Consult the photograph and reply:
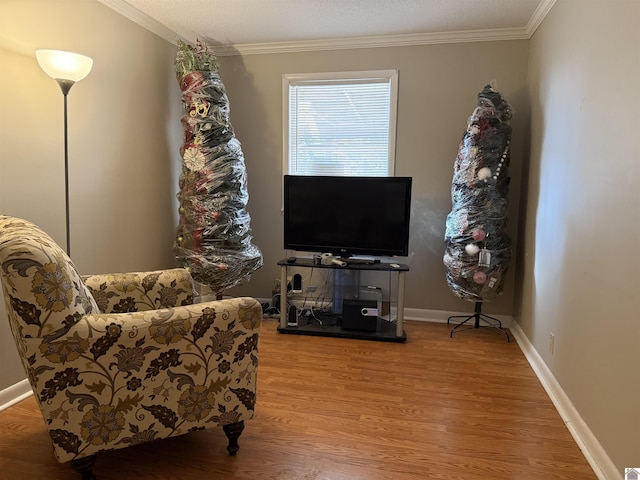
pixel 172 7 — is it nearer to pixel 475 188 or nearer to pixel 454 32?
pixel 454 32

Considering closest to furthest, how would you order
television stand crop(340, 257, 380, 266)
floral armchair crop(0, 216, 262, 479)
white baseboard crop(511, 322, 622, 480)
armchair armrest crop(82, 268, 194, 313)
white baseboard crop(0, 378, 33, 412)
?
floral armchair crop(0, 216, 262, 479) → white baseboard crop(511, 322, 622, 480) → armchair armrest crop(82, 268, 194, 313) → white baseboard crop(0, 378, 33, 412) → television stand crop(340, 257, 380, 266)

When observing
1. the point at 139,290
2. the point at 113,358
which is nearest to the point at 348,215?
the point at 139,290

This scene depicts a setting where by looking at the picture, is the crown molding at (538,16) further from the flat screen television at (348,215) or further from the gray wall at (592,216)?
the flat screen television at (348,215)

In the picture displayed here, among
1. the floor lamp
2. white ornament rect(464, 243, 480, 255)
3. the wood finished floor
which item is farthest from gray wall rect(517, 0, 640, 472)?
the floor lamp

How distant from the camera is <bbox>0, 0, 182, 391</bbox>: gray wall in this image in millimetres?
2344

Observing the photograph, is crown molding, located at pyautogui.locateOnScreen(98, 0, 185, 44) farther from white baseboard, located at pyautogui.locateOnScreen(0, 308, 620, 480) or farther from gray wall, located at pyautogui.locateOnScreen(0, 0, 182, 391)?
white baseboard, located at pyautogui.locateOnScreen(0, 308, 620, 480)

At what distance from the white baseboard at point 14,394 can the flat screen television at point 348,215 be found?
78.8 inches

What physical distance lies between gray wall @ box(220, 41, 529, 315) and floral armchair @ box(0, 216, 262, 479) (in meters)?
2.35

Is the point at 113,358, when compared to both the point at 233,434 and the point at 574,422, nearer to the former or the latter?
the point at 233,434

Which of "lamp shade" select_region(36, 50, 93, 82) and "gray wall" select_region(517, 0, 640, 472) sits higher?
"lamp shade" select_region(36, 50, 93, 82)

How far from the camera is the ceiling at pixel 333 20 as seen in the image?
3068 millimetres

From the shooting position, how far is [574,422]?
2184mm

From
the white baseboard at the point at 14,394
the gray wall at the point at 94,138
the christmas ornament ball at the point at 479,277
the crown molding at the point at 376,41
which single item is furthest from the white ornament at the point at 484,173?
the white baseboard at the point at 14,394

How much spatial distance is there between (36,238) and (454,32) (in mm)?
3351
